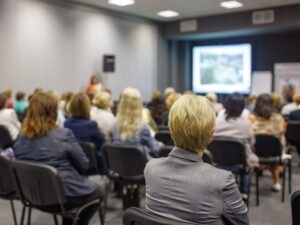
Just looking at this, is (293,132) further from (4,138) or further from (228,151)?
(4,138)

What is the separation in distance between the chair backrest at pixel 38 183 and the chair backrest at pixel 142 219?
96cm

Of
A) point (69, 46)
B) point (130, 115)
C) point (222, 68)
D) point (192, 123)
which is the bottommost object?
point (130, 115)

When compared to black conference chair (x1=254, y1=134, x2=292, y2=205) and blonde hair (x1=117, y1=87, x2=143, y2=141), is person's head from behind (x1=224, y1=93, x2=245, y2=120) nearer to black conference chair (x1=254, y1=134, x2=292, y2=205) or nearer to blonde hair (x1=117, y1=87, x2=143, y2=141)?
black conference chair (x1=254, y1=134, x2=292, y2=205)

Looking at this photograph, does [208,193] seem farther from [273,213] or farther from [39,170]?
[273,213]

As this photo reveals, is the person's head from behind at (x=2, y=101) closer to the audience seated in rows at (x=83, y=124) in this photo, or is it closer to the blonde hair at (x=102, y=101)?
the blonde hair at (x=102, y=101)

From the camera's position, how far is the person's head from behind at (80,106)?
3.63 m

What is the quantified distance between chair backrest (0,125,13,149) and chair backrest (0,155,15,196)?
189 cm

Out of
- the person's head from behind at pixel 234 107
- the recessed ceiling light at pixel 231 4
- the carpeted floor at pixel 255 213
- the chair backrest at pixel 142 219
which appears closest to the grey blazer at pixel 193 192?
the chair backrest at pixel 142 219

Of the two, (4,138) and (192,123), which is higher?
(192,123)

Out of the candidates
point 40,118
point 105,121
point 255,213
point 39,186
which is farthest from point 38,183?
point 255,213

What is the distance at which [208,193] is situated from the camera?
54.9 inches

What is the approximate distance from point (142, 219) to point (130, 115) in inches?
89.0

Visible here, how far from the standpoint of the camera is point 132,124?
3576mm

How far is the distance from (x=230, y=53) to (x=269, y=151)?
7311mm
